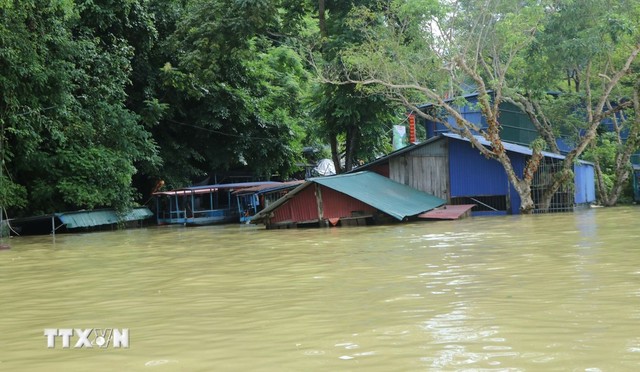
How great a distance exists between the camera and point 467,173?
26.2m

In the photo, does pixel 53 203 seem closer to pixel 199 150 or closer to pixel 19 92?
pixel 19 92

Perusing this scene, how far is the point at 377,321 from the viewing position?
5992 mm

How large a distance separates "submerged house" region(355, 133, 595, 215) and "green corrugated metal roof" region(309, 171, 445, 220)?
3.77ft

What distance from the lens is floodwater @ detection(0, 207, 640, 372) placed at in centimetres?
482

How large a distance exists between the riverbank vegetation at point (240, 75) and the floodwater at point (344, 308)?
373 inches

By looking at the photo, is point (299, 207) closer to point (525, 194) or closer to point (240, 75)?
point (525, 194)

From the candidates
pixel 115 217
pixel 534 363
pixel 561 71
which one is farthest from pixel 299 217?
pixel 534 363

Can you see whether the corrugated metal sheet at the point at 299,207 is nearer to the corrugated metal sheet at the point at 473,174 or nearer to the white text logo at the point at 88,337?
the corrugated metal sheet at the point at 473,174

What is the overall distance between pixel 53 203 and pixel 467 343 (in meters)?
21.4

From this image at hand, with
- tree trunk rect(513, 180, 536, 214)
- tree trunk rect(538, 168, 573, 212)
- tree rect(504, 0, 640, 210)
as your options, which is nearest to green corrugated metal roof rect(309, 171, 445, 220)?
tree trunk rect(513, 180, 536, 214)

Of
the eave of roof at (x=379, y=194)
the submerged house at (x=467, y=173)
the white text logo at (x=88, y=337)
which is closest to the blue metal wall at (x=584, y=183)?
the submerged house at (x=467, y=173)

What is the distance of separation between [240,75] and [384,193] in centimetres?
1040

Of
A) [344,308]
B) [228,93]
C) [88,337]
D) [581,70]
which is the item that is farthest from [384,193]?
[88,337]

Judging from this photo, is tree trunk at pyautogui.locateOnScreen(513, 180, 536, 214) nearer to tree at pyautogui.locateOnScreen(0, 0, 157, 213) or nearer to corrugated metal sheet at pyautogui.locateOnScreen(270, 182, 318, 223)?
corrugated metal sheet at pyautogui.locateOnScreen(270, 182, 318, 223)
